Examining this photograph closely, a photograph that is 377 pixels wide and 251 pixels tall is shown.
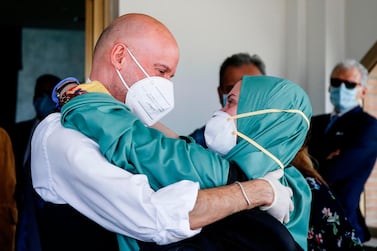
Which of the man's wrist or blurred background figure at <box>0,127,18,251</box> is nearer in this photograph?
the man's wrist

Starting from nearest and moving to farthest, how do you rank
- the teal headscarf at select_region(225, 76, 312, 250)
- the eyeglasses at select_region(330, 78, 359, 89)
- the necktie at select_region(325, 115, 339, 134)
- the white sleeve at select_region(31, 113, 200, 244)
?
the white sleeve at select_region(31, 113, 200, 244)
the teal headscarf at select_region(225, 76, 312, 250)
the necktie at select_region(325, 115, 339, 134)
the eyeglasses at select_region(330, 78, 359, 89)

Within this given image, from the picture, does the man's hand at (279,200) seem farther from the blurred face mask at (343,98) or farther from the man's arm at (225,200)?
the blurred face mask at (343,98)

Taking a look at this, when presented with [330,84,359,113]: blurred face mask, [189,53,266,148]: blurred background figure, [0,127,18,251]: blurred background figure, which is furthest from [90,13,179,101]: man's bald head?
[330,84,359,113]: blurred face mask

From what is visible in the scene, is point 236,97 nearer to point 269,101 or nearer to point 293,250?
point 269,101

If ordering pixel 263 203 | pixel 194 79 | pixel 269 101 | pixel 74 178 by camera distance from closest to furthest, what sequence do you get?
pixel 74 178 → pixel 263 203 → pixel 269 101 → pixel 194 79

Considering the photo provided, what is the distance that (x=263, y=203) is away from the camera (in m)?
1.48

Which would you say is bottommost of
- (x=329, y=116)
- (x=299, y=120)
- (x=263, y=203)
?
(x=329, y=116)

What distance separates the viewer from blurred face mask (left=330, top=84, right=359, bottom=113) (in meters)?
3.34

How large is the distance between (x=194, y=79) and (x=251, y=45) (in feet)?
1.55

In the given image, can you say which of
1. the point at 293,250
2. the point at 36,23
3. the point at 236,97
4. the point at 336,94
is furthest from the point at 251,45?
the point at 36,23

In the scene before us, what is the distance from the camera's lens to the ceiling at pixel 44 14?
252 inches

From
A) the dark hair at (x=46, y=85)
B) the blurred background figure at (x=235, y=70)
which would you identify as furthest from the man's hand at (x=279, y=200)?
the dark hair at (x=46, y=85)

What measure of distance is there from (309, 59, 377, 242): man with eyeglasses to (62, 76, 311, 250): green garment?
137cm

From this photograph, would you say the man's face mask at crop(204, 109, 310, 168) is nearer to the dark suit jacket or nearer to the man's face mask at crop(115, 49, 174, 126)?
the man's face mask at crop(115, 49, 174, 126)
